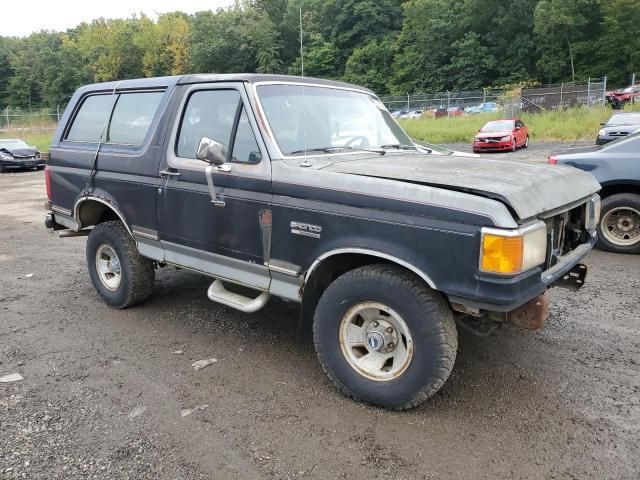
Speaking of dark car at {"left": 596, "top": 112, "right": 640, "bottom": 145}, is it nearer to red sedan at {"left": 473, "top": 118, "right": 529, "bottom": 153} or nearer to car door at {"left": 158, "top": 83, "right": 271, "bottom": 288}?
red sedan at {"left": 473, "top": 118, "right": 529, "bottom": 153}

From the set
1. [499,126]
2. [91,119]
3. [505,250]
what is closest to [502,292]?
[505,250]

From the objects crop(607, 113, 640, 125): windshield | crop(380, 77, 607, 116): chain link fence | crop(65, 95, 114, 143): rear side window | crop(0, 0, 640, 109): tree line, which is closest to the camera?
crop(65, 95, 114, 143): rear side window

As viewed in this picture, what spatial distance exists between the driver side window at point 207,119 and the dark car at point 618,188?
16.1 ft

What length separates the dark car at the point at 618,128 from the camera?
15650mm

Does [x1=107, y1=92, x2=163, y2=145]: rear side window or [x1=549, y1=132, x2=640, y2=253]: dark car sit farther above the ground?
[x1=107, y1=92, x2=163, y2=145]: rear side window

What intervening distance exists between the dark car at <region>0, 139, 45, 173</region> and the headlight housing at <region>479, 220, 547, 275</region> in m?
22.9

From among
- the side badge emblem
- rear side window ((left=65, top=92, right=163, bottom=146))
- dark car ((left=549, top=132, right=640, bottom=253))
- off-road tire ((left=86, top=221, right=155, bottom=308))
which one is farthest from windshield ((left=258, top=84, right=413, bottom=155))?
dark car ((left=549, top=132, right=640, bottom=253))

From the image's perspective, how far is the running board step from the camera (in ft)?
12.6

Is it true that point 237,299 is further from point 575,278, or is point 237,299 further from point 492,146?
point 492,146

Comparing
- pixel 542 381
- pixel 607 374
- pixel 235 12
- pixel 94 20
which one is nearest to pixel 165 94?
pixel 542 381

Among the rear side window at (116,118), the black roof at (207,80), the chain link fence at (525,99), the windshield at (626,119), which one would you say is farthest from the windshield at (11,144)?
the windshield at (626,119)

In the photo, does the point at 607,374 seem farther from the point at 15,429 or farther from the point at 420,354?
the point at 15,429

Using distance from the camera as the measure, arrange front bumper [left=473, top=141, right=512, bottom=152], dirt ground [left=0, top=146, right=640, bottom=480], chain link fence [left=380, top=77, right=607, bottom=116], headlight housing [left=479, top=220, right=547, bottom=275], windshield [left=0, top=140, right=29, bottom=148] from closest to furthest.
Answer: headlight housing [left=479, top=220, right=547, bottom=275]
dirt ground [left=0, top=146, right=640, bottom=480]
windshield [left=0, top=140, right=29, bottom=148]
front bumper [left=473, top=141, right=512, bottom=152]
chain link fence [left=380, top=77, right=607, bottom=116]

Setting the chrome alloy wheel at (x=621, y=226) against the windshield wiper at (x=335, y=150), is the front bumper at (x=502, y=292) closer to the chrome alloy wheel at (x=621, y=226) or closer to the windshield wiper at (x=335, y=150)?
the windshield wiper at (x=335, y=150)
